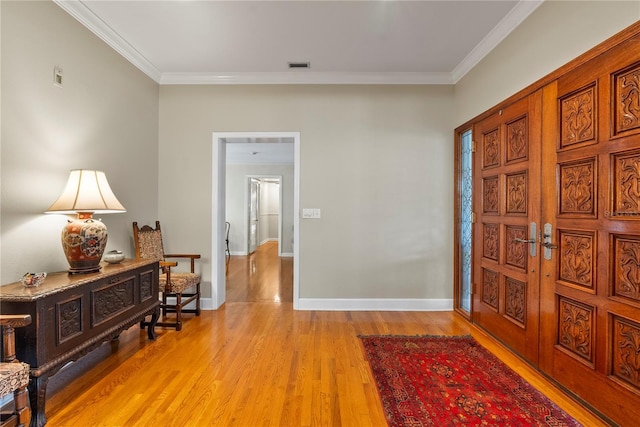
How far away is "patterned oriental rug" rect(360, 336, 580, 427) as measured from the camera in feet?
5.76

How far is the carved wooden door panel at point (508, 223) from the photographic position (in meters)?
2.31

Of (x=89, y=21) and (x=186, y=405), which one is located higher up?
(x=89, y=21)

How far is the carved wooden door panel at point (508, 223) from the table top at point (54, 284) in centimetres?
314

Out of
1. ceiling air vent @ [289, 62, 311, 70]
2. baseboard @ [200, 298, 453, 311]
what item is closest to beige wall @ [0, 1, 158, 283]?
ceiling air vent @ [289, 62, 311, 70]

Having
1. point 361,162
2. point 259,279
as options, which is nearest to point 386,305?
point 361,162

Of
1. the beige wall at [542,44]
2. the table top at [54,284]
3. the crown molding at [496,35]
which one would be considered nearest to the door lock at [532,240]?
the beige wall at [542,44]

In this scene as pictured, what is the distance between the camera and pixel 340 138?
366 cm

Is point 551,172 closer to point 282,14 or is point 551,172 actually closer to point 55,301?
point 282,14

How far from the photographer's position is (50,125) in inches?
86.8

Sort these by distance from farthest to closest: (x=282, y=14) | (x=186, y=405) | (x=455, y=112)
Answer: (x=455, y=112)
(x=282, y=14)
(x=186, y=405)

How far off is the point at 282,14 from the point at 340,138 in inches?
58.6

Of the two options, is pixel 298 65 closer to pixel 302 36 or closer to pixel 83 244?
pixel 302 36

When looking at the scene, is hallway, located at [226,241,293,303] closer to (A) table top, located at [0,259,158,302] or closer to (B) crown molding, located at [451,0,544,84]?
(A) table top, located at [0,259,158,302]

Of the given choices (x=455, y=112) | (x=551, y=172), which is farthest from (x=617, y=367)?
(x=455, y=112)
